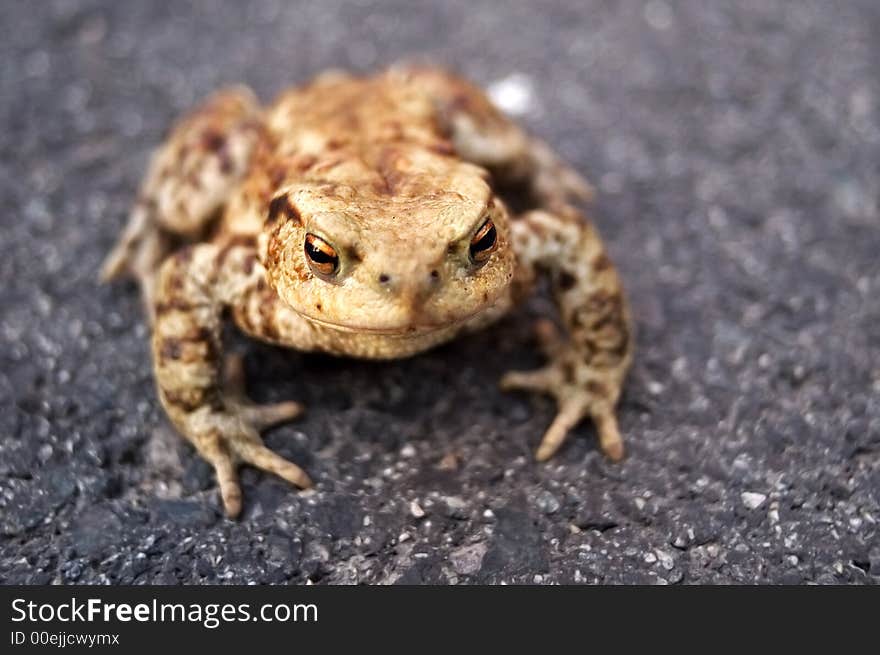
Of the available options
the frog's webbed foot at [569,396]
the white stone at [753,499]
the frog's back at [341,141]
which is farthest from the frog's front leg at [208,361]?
the white stone at [753,499]

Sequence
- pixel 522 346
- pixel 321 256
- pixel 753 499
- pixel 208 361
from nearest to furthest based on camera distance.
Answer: pixel 321 256, pixel 753 499, pixel 208 361, pixel 522 346

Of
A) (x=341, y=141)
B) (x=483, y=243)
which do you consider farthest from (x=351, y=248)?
(x=341, y=141)

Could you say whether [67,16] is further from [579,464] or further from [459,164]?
[579,464]

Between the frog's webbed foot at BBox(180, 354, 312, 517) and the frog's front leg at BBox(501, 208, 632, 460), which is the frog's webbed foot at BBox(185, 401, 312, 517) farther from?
the frog's front leg at BBox(501, 208, 632, 460)

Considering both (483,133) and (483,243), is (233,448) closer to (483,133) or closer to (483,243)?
(483,243)

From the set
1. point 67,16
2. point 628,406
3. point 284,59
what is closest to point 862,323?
point 628,406

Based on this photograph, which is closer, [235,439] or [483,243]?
[483,243]

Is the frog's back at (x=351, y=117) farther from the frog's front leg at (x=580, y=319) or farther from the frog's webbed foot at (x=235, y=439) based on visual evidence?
the frog's webbed foot at (x=235, y=439)
